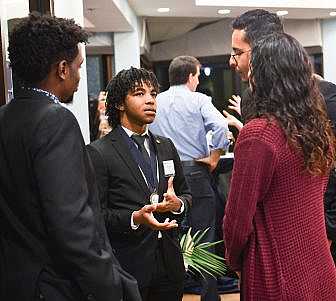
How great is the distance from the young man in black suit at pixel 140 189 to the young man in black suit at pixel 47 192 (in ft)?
2.26

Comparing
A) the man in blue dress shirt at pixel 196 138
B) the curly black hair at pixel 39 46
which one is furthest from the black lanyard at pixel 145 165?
the man in blue dress shirt at pixel 196 138

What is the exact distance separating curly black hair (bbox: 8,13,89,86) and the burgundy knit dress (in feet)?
1.84

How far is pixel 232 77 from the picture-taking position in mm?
11367

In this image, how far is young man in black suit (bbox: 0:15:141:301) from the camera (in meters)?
1.54

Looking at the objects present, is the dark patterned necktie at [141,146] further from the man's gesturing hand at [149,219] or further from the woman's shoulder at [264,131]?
the woman's shoulder at [264,131]

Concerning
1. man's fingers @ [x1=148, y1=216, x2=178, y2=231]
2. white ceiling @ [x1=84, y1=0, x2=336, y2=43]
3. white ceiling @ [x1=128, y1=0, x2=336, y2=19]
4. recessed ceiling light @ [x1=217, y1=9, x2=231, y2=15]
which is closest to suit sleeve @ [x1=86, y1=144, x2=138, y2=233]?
man's fingers @ [x1=148, y1=216, x2=178, y2=231]

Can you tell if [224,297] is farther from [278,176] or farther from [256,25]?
[278,176]

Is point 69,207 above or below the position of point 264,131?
below

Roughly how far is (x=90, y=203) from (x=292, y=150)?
59 centimetres

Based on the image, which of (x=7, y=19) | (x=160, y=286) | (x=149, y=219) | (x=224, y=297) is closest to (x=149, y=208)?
(x=149, y=219)

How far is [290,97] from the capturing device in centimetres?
181

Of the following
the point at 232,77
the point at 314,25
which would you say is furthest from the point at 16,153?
the point at 232,77

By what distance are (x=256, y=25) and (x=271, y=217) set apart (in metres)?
0.95

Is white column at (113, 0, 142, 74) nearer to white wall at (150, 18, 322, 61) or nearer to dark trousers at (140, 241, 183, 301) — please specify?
white wall at (150, 18, 322, 61)
